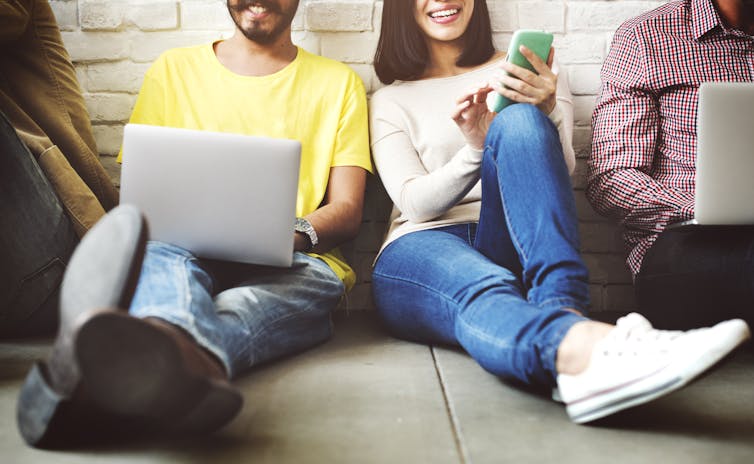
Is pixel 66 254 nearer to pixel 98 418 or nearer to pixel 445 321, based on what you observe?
pixel 98 418

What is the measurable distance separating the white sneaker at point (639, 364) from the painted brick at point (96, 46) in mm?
1584

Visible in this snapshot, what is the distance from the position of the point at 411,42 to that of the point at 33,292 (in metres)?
1.13

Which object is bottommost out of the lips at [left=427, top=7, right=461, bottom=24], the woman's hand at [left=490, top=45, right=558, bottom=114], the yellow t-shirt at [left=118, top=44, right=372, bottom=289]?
the yellow t-shirt at [left=118, top=44, right=372, bottom=289]

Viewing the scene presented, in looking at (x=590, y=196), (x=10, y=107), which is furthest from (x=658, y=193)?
(x=10, y=107)

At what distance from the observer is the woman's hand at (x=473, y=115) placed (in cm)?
137

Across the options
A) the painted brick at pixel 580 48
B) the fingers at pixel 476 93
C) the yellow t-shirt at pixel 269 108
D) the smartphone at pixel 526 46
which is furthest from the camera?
the painted brick at pixel 580 48

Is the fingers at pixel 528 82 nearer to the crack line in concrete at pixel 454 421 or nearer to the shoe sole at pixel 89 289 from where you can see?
the crack line in concrete at pixel 454 421

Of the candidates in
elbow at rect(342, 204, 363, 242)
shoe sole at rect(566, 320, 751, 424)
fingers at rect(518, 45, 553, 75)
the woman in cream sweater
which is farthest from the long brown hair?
shoe sole at rect(566, 320, 751, 424)

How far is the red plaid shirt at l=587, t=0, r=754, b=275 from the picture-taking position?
1.67 metres

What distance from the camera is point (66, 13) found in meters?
1.92

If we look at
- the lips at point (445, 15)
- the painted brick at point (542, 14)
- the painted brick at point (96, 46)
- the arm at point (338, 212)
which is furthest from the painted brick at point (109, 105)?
the painted brick at point (542, 14)

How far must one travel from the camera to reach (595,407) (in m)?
0.94

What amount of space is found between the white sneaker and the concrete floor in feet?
0.16

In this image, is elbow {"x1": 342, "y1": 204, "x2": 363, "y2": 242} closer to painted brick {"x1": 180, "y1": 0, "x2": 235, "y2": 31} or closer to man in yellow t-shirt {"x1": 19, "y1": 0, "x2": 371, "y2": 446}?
man in yellow t-shirt {"x1": 19, "y1": 0, "x2": 371, "y2": 446}
